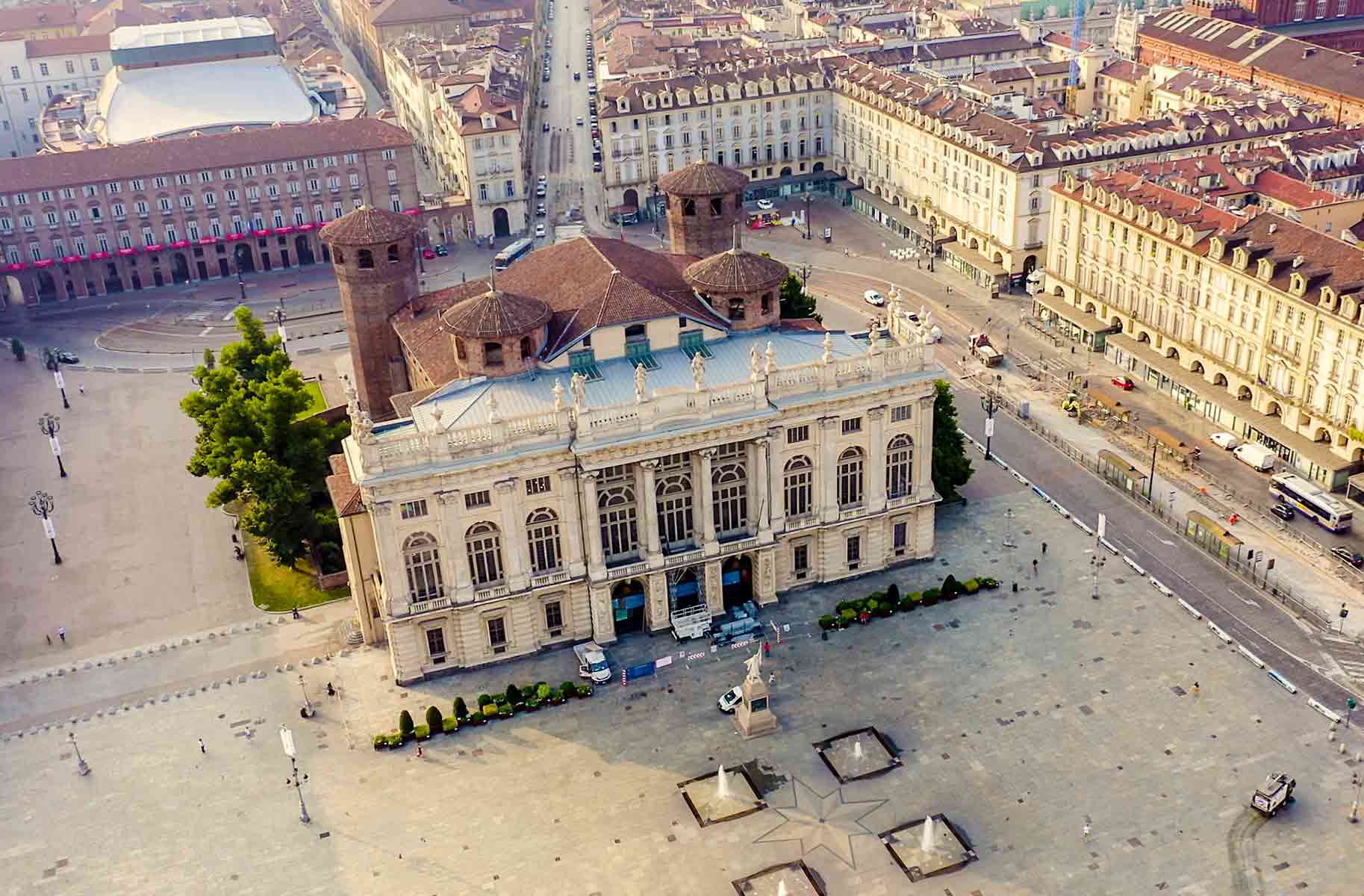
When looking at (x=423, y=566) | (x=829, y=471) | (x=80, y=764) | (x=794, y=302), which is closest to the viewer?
(x=80, y=764)

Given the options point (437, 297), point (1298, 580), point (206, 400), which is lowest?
point (1298, 580)

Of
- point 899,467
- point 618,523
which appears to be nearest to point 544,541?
point 618,523

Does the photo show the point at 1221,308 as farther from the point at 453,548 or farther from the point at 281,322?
the point at 281,322

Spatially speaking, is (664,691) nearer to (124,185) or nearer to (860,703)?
(860,703)

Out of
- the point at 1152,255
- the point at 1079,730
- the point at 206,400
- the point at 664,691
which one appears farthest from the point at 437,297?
the point at 1152,255

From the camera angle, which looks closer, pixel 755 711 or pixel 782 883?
pixel 782 883

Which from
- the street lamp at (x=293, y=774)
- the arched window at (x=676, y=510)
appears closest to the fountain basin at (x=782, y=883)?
the street lamp at (x=293, y=774)

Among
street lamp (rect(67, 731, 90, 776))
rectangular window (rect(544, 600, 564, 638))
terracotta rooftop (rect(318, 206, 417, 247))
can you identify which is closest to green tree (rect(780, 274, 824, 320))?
terracotta rooftop (rect(318, 206, 417, 247))
